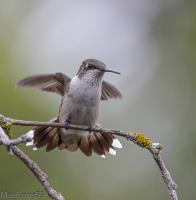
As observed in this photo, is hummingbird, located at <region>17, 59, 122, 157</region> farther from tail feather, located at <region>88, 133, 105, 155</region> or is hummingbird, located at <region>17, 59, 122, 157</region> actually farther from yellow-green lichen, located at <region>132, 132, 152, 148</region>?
yellow-green lichen, located at <region>132, 132, 152, 148</region>

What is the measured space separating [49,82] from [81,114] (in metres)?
0.54

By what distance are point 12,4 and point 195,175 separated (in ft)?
16.0

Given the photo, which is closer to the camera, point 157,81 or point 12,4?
point 12,4

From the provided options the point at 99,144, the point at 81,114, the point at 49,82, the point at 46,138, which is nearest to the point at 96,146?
the point at 99,144

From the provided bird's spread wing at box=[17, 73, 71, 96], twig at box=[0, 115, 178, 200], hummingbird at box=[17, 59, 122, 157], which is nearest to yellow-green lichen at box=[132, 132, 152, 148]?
twig at box=[0, 115, 178, 200]

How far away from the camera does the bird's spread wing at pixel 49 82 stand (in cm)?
537

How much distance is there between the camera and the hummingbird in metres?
5.17

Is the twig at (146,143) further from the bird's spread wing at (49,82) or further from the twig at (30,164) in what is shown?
the bird's spread wing at (49,82)

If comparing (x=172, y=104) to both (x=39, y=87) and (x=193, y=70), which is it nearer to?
(x=193, y=70)

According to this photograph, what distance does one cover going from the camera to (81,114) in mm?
5184

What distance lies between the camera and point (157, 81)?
12.0 metres

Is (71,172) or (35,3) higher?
(35,3)

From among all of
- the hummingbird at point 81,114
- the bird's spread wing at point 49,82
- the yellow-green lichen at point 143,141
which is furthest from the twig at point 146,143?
the bird's spread wing at point 49,82

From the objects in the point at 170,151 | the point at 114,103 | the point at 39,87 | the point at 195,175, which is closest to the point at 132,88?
the point at 114,103
